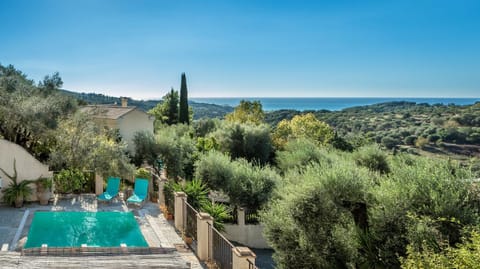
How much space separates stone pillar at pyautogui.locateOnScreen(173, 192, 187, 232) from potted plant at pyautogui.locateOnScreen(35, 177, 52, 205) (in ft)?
20.1

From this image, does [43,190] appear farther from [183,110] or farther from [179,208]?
[183,110]

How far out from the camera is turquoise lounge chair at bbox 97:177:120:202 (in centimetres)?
1568

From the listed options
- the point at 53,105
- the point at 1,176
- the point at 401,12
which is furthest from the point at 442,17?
the point at 1,176

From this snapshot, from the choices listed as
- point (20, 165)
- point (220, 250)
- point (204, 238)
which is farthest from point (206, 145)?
point (220, 250)

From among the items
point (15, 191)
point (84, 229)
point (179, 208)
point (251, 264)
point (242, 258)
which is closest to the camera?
point (251, 264)

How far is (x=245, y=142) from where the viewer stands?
1164 inches

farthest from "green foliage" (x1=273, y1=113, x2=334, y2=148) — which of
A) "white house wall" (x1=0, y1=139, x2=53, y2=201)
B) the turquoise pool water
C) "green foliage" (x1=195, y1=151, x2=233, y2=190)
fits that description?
the turquoise pool water

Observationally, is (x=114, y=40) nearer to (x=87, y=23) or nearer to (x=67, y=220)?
(x=87, y=23)

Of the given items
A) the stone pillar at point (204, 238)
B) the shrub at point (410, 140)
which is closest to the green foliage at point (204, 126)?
the shrub at point (410, 140)

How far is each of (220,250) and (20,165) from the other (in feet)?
33.6

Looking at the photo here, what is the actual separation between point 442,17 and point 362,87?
26.5m

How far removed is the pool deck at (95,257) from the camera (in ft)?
27.9

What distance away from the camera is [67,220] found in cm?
1388

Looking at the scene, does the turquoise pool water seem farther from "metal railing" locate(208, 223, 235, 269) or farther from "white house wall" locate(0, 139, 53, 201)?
"metal railing" locate(208, 223, 235, 269)
